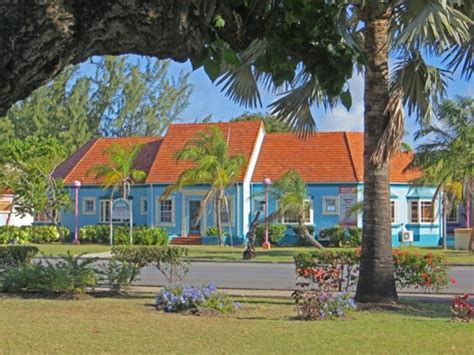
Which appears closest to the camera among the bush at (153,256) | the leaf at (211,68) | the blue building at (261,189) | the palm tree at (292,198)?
the leaf at (211,68)

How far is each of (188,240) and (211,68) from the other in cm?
3634

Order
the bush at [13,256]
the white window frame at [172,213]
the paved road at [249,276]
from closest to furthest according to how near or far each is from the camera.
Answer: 1. the bush at [13,256]
2. the paved road at [249,276]
3. the white window frame at [172,213]

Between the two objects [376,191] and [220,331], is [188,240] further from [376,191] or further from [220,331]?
[220,331]

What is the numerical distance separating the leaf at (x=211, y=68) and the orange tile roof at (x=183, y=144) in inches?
1383

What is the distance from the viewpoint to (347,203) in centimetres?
3838

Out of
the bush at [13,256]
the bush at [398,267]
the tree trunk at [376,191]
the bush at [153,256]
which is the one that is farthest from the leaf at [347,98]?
the bush at [13,256]

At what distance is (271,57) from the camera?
387 centimetres

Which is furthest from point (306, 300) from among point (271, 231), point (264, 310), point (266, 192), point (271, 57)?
point (271, 231)

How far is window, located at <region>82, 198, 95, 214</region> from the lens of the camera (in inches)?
1697

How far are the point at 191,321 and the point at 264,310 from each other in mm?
2025

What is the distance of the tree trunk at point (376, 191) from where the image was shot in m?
13.0

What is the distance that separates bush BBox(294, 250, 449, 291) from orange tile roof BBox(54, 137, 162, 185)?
28.5 meters

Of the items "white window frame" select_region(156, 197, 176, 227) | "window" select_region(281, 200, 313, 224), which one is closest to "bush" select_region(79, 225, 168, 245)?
"white window frame" select_region(156, 197, 176, 227)

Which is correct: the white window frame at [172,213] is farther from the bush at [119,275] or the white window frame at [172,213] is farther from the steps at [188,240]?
the bush at [119,275]
